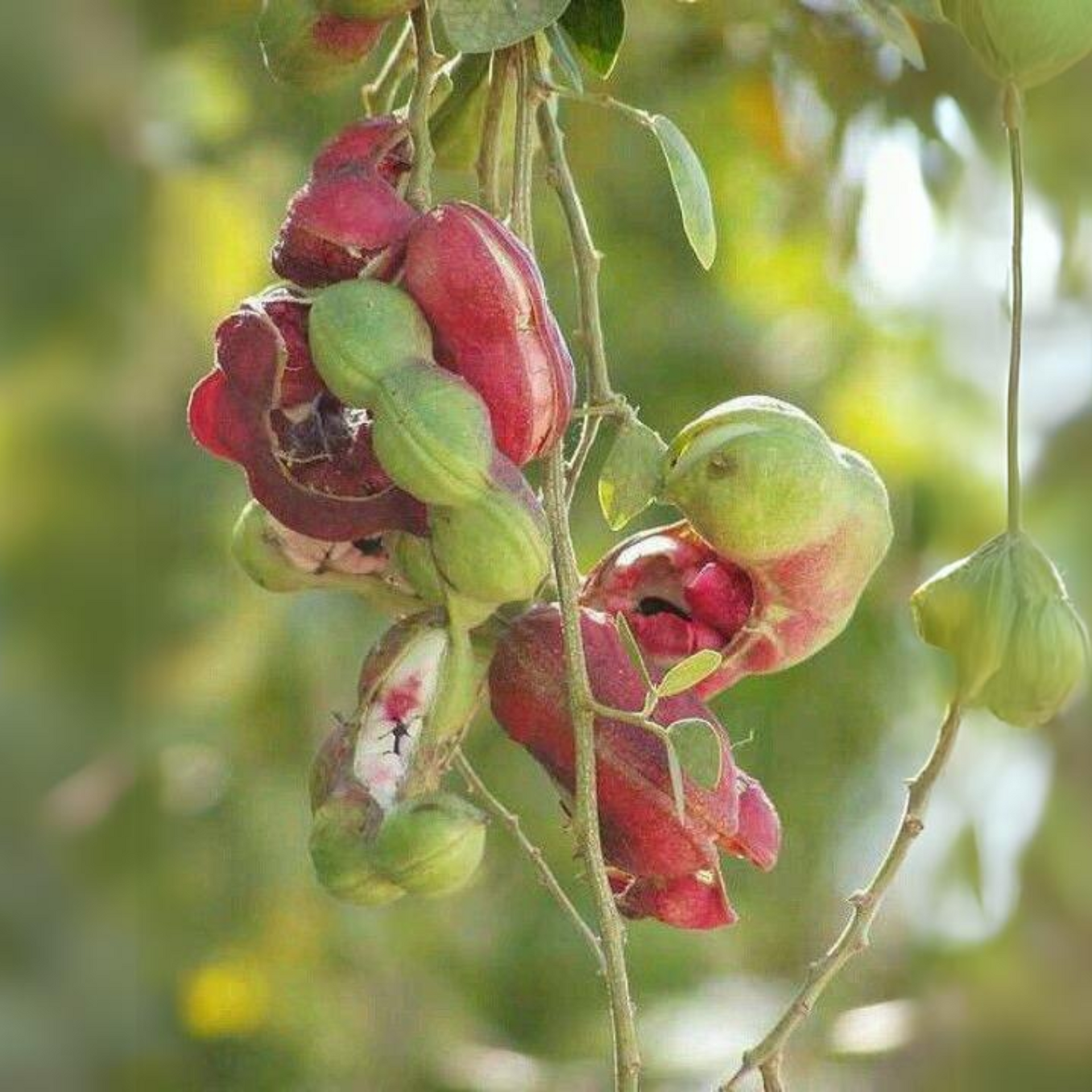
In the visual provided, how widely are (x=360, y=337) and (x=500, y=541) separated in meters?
0.05

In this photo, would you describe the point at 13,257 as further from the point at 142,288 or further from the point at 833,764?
the point at 833,764

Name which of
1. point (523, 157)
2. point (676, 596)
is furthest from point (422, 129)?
point (676, 596)

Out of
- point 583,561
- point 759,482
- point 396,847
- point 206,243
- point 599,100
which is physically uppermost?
point 206,243

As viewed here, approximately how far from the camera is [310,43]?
2.05 feet

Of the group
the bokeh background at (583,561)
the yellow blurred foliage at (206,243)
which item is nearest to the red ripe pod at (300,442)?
the bokeh background at (583,561)

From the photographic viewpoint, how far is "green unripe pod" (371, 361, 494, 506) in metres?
0.51

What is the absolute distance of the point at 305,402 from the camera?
1.80ft

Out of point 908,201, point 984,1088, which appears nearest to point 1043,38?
point 908,201

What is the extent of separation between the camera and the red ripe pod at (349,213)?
54 centimetres

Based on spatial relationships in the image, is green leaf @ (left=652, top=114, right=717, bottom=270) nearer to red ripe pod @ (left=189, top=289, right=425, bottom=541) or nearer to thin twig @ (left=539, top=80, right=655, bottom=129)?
thin twig @ (left=539, top=80, right=655, bottom=129)

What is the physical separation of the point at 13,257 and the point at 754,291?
0.55 metres

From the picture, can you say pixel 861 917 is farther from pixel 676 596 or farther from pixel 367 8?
pixel 367 8

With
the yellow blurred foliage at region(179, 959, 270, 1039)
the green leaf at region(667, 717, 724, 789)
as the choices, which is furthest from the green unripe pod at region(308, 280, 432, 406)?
the yellow blurred foliage at region(179, 959, 270, 1039)

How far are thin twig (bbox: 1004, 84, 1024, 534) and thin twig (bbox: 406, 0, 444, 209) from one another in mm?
139
